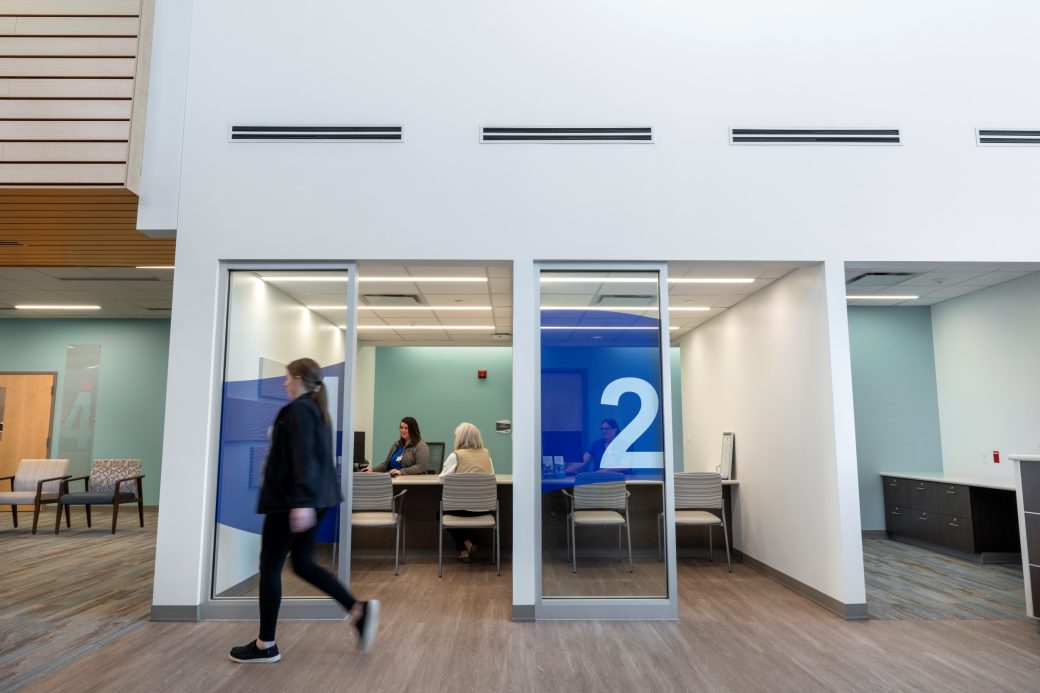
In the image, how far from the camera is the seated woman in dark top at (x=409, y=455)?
7.30 metres

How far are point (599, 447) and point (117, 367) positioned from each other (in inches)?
378

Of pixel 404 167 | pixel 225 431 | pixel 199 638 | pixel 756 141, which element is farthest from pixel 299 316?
pixel 756 141

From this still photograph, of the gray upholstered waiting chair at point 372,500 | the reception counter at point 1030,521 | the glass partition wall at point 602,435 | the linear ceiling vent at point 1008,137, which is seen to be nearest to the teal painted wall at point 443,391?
the gray upholstered waiting chair at point 372,500

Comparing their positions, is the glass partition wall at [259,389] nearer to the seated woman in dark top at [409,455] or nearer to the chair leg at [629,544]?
the chair leg at [629,544]

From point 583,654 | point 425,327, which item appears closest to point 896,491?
point 583,654

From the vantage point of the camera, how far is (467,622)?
4.58 metres

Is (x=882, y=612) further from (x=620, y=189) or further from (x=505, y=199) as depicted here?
(x=505, y=199)

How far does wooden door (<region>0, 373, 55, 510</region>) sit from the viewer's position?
417 inches

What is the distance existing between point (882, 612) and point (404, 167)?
5.01 m

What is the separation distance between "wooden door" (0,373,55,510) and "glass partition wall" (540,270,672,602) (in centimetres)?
1001

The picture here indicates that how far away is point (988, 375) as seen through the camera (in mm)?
7090

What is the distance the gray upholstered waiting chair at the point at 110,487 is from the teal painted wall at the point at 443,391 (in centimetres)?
366

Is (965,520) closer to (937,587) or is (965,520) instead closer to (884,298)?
(937,587)

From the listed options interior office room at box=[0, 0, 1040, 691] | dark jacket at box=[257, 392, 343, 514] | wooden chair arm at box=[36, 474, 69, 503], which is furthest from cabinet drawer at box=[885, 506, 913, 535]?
wooden chair arm at box=[36, 474, 69, 503]
